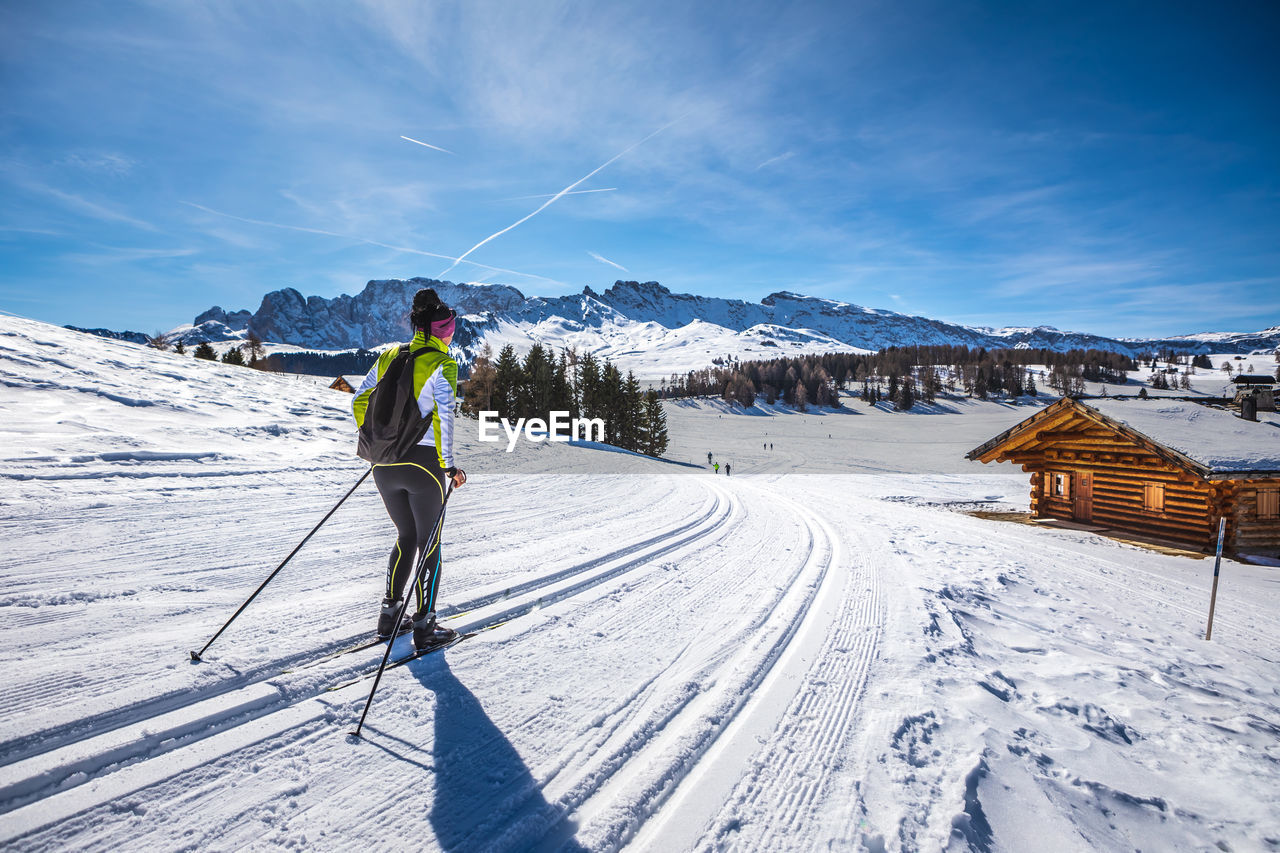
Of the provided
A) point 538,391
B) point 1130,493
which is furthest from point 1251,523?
point 538,391

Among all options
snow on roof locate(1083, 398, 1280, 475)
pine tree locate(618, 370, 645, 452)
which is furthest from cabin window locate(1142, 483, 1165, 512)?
pine tree locate(618, 370, 645, 452)

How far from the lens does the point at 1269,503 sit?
35.0ft

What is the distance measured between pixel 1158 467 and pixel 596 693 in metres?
14.4

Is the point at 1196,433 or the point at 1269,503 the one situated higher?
the point at 1196,433

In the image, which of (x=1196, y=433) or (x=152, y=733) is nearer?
(x=152, y=733)

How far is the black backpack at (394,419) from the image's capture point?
3242 millimetres

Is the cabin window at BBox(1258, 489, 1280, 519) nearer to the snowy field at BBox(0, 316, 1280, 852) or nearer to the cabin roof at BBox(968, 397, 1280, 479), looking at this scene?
the cabin roof at BBox(968, 397, 1280, 479)

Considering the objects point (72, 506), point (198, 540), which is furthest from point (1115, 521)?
point (72, 506)

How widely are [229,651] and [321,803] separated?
1.60 meters

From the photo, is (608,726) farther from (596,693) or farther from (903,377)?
(903,377)

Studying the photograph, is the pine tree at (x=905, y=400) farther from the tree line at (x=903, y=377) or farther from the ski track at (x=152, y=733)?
the ski track at (x=152, y=733)

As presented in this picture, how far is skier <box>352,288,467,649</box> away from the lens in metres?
3.30

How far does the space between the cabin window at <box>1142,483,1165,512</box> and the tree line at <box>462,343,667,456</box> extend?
35.3 metres

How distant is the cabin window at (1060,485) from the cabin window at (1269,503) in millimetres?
3211
